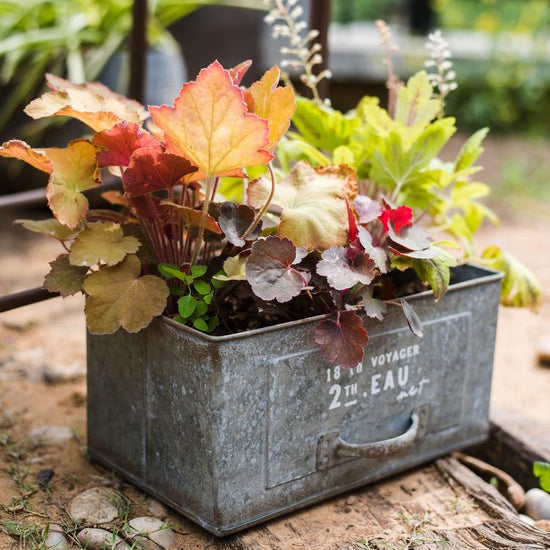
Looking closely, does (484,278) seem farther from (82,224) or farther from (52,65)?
(52,65)

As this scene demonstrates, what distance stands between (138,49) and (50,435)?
1018 mm

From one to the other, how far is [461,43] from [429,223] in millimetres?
4633

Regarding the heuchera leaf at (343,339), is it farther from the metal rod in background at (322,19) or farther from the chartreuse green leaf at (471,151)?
the metal rod in background at (322,19)

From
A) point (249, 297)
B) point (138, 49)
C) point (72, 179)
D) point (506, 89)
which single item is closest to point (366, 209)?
point (249, 297)

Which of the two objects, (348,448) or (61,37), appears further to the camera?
(61,37)

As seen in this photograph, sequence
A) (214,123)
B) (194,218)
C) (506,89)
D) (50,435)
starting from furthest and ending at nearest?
(506,89) → (50,435) → (194,218) → (214,123)

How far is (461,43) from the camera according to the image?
19.7 feet

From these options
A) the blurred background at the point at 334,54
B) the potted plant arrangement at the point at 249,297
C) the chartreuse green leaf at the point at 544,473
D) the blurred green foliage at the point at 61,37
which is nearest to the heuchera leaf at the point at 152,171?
the potted plant arrangement at the point at 249,297

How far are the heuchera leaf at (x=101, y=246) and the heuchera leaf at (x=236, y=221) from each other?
0.14 m

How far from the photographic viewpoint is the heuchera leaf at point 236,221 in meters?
1.31

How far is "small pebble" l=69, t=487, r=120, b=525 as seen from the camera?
141 cm

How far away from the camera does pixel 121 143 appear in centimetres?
130

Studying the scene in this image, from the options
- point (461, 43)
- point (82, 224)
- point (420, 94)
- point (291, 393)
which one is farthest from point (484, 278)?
point (461, 43)

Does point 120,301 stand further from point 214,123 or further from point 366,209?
point 366,209
